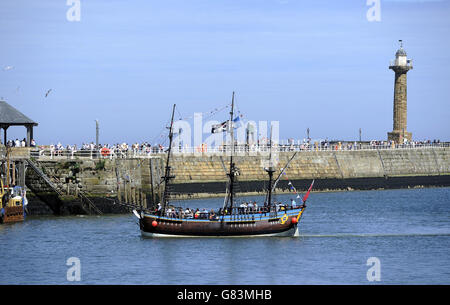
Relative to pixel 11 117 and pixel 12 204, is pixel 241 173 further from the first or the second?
pixel 12 204

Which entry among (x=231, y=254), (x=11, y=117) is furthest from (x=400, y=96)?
(x=231, y=254)

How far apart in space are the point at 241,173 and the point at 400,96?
116 ft

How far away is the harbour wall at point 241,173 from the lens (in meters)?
72.5

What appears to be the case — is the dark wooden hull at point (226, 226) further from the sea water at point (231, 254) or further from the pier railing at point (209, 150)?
the pier railing at point (209, 150)

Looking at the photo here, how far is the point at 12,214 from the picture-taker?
6788 cm

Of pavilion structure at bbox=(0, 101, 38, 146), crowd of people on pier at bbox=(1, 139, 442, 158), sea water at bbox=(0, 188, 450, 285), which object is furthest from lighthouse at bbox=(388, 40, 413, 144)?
pavilion structure at bbox=(0, 101, 38, 146)

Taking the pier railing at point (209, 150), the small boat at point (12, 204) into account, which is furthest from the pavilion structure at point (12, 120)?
the small boat at point (12, 204)

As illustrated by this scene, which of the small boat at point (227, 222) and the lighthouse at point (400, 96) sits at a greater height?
the lighthouse at point (400, 96)

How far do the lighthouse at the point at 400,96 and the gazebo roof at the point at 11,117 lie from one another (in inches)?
2335

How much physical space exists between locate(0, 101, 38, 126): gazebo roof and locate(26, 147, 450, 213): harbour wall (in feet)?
14.1

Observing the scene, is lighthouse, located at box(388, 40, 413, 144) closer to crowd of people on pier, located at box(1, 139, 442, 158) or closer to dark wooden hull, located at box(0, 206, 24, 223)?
crowd of people on pier, located at box(1, 139, 442, 158)
